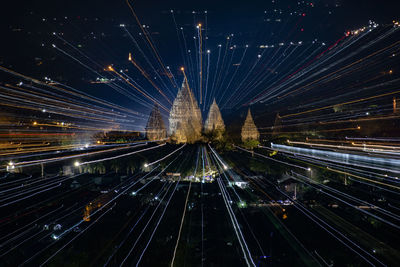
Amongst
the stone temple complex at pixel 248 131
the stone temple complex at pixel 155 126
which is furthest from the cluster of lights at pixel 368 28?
the stone temple complex at pixel 155 126

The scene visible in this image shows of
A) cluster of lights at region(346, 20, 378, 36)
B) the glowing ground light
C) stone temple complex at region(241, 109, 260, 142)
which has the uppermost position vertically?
cluster of lights at region(346, 20, 378, 36)

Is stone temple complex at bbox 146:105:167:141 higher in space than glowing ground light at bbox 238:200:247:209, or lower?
higher

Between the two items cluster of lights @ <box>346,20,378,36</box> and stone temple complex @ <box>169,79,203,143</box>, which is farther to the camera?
stone temple complex @ <box>169,79,203,143</box>

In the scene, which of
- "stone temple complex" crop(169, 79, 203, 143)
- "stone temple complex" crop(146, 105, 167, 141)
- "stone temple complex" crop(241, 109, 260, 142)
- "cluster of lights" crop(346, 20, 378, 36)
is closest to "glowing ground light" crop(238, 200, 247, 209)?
"stone temple complex" crop(169, 79, 203, 143)

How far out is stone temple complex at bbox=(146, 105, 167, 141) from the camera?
2217 cm

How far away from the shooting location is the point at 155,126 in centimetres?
2242

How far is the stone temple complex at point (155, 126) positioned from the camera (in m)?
22.2

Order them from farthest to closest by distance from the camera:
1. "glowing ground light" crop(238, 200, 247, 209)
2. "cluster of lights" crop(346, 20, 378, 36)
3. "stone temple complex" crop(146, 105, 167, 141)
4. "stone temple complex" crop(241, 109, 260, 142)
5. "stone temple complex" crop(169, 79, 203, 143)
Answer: "stone temple complex" crop(241, 109, 260, 142) < "stone temple complex" crop(169, 79, 203, 143) < "stone temple complex" crop(146, 105, 167, 141) < "cluster of lights" crop(346, 20, 378, 36) < "glowing ground light" crop(238, 200, 247, 209)

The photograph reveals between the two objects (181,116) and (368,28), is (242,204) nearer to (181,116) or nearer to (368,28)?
(181,116)

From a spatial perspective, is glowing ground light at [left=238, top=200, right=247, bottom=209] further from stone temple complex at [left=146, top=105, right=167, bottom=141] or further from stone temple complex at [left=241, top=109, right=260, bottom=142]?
stone temple complex at [left=146, top=105, right=167, bottom=141]

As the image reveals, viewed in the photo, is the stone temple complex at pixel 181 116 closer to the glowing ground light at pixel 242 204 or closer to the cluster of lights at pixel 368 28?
the glowing ground light at pixel 242 204

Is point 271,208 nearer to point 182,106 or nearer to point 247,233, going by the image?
point 247,233

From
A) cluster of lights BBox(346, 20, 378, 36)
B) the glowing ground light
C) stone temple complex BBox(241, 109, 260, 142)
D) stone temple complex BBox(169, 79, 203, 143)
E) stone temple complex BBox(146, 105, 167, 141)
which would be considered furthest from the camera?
stone temple complex BBox(241, 109, 260, 142)

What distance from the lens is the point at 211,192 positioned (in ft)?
31.7
